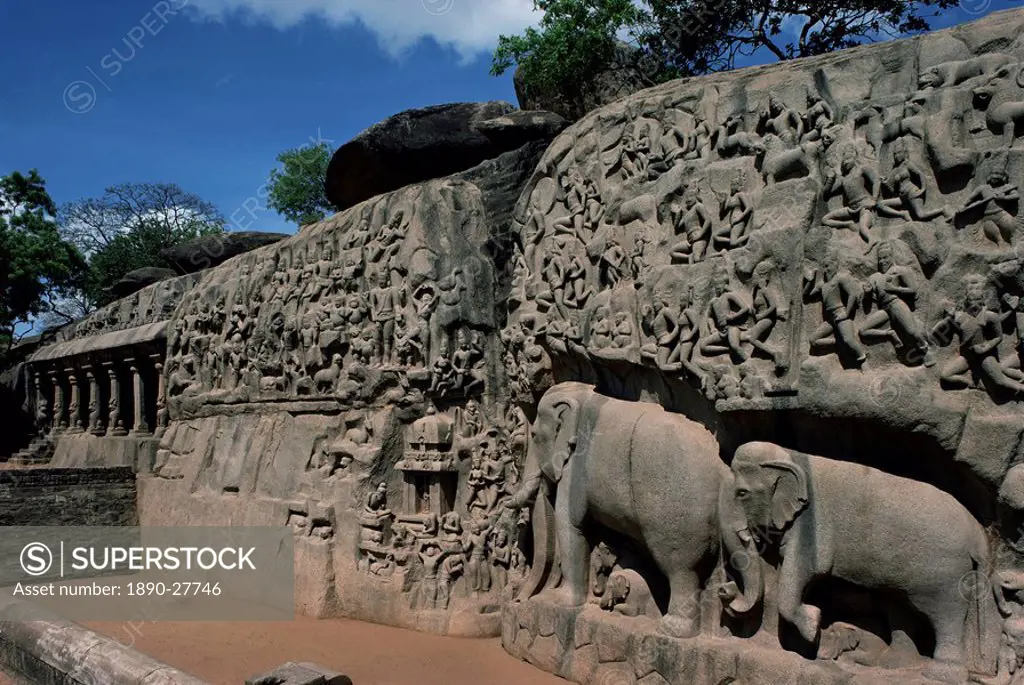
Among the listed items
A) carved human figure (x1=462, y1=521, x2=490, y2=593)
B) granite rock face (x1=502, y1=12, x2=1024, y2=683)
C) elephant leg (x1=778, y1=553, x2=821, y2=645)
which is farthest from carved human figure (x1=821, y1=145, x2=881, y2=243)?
carved human figure (x1=462, y1=521, x2=490, y2=593)

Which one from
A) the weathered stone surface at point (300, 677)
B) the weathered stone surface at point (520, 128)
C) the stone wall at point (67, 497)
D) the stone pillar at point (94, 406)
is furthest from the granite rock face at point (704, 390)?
the stone pillar at point (94, 406)

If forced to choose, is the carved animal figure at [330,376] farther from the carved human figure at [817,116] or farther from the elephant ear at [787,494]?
the carved human figure at [817,116]

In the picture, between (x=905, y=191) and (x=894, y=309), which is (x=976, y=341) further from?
(x=905, y=191)

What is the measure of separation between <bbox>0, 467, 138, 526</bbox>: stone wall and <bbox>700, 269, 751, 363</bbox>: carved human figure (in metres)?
11.0

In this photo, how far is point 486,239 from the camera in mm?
9930

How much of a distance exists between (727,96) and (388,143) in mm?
9171

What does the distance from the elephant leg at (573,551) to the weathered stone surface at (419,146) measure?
27.6ft

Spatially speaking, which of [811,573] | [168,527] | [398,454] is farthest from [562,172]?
[168,527]

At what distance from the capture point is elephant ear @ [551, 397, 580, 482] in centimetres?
764

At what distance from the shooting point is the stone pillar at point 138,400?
644 inches

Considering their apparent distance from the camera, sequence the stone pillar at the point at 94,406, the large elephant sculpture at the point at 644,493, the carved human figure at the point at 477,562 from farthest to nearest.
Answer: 1. the stone pillar at the point at 94,406
2. the carved human figure at the point at 477,562
3. the large elephant sculpture at the point at 644,493

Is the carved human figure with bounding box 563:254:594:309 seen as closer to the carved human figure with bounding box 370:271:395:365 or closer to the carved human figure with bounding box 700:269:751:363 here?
the carved human figure with bounding box 700:269:751:363

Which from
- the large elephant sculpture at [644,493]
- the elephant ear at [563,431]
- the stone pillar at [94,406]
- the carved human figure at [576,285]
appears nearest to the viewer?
the large elephant sculpture at [644,493]

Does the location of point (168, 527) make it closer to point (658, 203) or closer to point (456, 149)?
→ point (456, 149)
